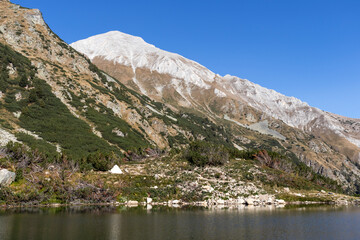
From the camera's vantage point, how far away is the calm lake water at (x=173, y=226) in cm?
2416

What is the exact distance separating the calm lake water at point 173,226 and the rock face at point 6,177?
33.2 feet

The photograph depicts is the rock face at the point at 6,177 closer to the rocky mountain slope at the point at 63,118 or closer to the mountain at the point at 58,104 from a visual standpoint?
the rocky mountain slope at the point at 63,118

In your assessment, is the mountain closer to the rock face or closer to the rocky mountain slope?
the rocky mountain slope

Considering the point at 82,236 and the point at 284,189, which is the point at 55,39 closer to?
the point at 284,189

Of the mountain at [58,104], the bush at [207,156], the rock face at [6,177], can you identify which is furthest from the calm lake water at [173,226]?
the mountain at [58,104]

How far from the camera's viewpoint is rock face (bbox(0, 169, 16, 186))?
41891mm

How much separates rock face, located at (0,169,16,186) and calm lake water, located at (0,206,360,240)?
33.2ft

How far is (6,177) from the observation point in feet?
139

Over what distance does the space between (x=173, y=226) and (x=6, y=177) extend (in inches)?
1090

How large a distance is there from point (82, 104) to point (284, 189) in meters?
81.6

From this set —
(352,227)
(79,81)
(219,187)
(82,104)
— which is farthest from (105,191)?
(79,81)

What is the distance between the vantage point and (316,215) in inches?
1401

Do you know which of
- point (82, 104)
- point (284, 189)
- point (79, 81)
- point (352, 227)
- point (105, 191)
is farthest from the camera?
point (79, 81)

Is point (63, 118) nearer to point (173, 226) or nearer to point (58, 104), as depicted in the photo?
point (58, 104)
